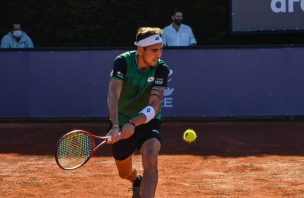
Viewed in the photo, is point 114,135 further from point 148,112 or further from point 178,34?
point 178,34

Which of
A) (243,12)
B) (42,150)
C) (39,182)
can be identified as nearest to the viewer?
(39,182)

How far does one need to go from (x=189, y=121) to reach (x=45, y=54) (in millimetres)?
3116

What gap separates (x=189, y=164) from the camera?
352 inches

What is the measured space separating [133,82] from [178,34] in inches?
323

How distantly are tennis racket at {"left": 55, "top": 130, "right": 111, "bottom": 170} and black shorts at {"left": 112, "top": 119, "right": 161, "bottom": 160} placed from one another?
56 centimetres

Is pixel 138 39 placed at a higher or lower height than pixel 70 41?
higher

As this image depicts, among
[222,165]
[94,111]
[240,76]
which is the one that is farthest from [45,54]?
[222,165]

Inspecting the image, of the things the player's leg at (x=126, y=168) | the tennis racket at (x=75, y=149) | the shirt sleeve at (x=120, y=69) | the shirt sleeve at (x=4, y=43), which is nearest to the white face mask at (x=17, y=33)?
the shirt sleeve at (x=4, y=43)

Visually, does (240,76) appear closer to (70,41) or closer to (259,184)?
(70,41)

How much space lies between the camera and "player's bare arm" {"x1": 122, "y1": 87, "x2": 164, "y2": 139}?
17.8 feet

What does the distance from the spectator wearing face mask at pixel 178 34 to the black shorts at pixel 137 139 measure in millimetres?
8026

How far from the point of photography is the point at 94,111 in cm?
1334

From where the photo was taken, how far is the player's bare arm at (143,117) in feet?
17.8

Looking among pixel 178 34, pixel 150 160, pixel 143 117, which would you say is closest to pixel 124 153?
pixel 150 160
